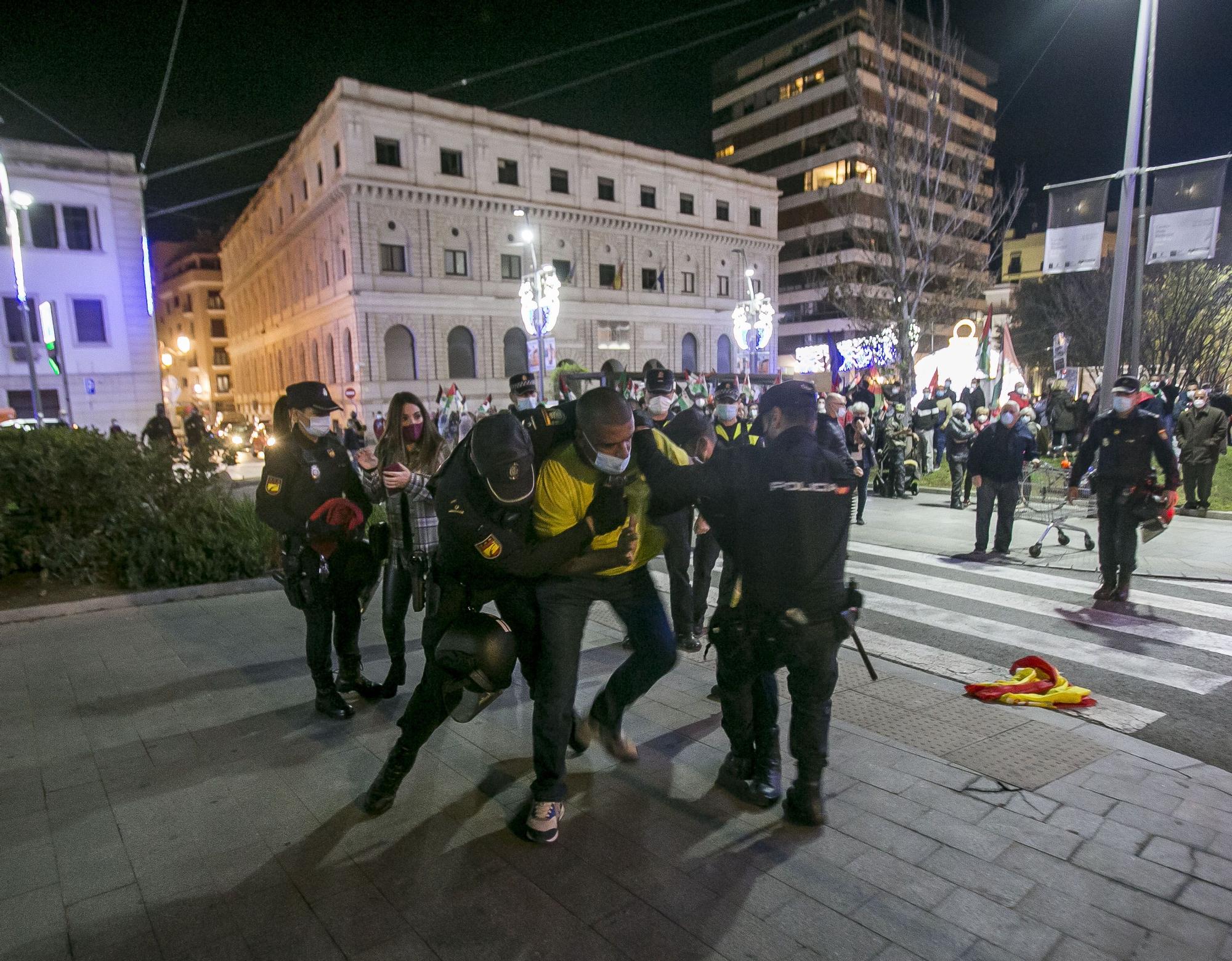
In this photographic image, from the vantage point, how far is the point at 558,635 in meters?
3.17

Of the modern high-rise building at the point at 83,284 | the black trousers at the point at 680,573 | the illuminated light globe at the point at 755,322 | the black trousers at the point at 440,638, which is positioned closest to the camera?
the black trousers at the point at 440,638

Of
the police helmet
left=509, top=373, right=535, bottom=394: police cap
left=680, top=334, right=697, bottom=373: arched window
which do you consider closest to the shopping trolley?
left=509, top=373, right=535, bottom=394: police cap

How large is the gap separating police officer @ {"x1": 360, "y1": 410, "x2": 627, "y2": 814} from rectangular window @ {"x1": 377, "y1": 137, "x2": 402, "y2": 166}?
42.5 meters

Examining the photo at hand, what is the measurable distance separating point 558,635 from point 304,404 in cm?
230

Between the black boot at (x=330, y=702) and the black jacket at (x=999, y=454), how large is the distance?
7713 mm

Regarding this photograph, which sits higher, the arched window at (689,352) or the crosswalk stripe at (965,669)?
the arched window at (689,352)

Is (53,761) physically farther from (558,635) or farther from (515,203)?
(515,203)

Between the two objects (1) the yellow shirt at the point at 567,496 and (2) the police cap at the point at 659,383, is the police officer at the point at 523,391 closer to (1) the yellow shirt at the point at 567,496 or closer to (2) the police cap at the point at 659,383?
(2) the police cap at the point at 659,383

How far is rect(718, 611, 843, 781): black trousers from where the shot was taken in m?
3.24

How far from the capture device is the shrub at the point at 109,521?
7.30m

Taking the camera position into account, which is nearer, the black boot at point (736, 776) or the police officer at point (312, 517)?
the black boot at point (736, 776)

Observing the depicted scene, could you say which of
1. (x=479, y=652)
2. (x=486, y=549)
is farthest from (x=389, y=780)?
(x=486, y=549)

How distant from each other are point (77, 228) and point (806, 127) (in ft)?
161

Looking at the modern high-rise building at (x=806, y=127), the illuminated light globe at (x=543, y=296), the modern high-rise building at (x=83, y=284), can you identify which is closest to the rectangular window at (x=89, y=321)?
the modern high-rise building at (x=83, y=284)
